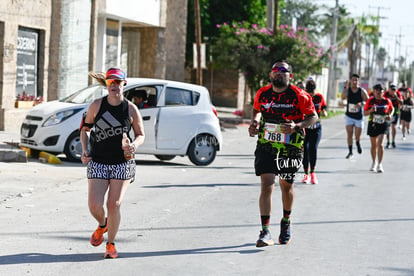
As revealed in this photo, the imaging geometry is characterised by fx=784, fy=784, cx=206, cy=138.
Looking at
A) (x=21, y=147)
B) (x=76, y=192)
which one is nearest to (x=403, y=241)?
(x=76, y=192)

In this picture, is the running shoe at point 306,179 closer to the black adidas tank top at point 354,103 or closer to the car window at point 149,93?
the car window at point 149,93

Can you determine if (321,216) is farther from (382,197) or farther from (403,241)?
(382,197)

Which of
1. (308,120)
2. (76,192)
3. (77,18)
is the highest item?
(77,18)

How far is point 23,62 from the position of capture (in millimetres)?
21797

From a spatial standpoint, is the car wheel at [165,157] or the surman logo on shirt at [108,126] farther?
the car wheel at [165,157]

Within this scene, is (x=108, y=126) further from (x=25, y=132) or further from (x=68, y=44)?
(x=68, y=44)

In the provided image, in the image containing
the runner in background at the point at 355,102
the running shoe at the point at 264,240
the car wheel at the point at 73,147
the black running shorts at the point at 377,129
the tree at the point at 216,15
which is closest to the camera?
the running shoe at the point at 264,240

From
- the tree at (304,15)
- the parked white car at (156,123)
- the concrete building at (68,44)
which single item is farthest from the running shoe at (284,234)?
the tree at (304,15)

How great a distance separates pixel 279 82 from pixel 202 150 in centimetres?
809

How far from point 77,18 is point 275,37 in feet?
40.6

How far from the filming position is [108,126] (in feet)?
22.6

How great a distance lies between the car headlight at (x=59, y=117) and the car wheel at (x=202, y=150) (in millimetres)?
2491

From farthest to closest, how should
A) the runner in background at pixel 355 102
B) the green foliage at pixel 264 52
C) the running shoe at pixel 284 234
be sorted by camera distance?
1. the green foliage at pixel 264 52
2. the runner in background at pixel 355 102
3. the running shoe at pixel 284 234

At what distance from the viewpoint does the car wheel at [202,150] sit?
1570 cm
